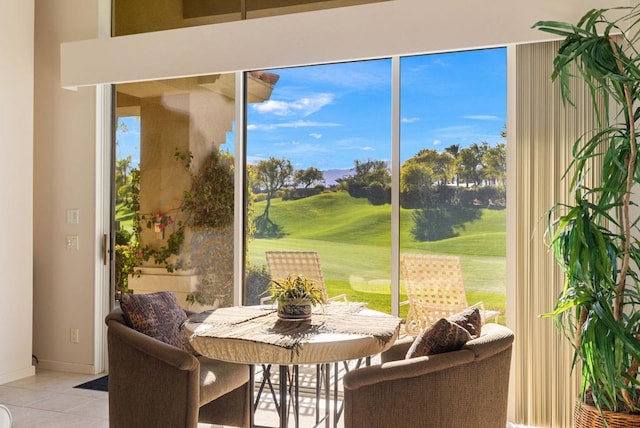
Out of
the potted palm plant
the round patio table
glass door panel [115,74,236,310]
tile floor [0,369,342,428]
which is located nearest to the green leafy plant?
the round patio table

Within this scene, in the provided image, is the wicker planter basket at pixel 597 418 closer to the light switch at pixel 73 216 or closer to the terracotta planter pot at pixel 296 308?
the terracotta planter pot at pixel 296 308

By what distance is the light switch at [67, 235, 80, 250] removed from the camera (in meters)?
5.12

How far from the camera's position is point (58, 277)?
5.20 metres

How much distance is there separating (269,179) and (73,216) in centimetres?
177

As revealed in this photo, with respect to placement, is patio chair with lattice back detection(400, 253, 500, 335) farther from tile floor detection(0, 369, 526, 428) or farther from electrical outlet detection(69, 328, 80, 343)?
electrical outlet detection(69, 328, 80, 343)

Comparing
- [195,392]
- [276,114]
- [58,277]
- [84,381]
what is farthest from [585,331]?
[58,277]

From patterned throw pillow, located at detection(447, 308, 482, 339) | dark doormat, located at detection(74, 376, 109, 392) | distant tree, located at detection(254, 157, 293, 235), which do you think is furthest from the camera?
dark doormat, located at detection(74, 376, 109, 392)

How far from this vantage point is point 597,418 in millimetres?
2744

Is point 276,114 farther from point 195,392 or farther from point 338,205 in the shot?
point 195,392

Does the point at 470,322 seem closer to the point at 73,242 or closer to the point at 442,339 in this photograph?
the point at 442,339

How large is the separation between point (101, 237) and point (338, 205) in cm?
206

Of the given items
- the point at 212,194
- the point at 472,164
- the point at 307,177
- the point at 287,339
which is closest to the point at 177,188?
the point at 212,194

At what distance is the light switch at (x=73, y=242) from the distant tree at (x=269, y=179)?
1606mm

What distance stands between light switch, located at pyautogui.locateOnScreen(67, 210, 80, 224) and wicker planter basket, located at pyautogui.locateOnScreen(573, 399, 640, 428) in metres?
3.97
